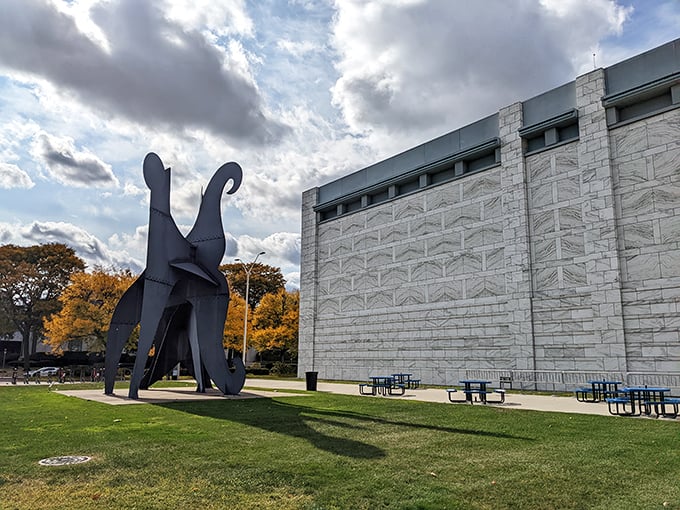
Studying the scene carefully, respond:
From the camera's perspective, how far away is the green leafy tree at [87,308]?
39.8 metres

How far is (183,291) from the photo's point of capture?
19203 mm

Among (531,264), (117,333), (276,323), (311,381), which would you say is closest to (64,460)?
(117,333)

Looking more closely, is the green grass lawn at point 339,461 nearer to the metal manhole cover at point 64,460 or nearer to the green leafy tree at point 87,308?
the metal manhole cover at point 64,460

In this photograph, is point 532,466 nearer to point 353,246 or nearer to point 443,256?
point 443,256

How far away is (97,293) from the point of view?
42.1 m

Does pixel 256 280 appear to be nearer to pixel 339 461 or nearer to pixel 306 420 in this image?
pixel 306 420

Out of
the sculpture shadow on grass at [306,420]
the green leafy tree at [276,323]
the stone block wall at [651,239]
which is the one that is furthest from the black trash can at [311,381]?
the green leafy tree at [276,323]

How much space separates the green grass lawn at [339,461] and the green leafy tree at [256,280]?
5332cm

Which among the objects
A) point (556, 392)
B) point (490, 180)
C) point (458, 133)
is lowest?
point (556, 392)

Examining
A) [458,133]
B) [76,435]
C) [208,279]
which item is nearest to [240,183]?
[208,279]

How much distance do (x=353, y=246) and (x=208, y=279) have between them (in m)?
18.2

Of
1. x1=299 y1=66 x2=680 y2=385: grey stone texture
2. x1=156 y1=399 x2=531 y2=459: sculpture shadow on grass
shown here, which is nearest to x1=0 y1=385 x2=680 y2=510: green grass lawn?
x1=156 y1=399 x2=531 y2=459: sculpture shadow on grass

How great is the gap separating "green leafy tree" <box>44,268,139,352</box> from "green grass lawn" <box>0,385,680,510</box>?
2946 centimetres

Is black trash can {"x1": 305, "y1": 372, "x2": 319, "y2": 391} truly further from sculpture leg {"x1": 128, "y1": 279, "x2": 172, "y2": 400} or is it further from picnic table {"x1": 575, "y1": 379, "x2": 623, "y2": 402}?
picnic table {"x1": 575, "y1": 379, "x2": 623, "y2": 402}
